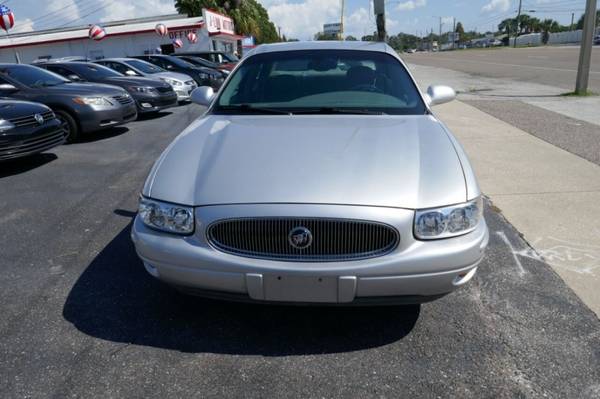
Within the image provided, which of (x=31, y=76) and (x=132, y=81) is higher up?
(x=31, y=76)

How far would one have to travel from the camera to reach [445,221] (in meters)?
2.35

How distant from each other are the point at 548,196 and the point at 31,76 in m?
8.52

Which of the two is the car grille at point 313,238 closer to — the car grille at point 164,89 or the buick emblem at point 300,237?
the buick emblem at point 300,237

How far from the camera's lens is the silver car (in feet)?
7.47

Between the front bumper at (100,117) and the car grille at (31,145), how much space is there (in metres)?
1.19

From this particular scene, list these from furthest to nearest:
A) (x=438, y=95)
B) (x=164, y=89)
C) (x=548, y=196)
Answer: (x=164, y=89), (x=548, y=196), (x=438, y=95)

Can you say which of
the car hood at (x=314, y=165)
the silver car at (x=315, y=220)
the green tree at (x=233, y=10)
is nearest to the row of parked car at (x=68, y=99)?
the car hood at (x=314, y=165)

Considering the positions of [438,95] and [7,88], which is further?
[7,88]

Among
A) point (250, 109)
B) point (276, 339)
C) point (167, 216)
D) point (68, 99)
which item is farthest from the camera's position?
point (68, 99)

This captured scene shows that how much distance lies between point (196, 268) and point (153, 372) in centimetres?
60

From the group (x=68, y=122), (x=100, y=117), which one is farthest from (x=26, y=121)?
(x=100, y=117)

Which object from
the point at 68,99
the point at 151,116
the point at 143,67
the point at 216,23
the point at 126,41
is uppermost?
the point at 216,23

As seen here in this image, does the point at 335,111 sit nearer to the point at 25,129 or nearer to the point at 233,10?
the point at 25,129

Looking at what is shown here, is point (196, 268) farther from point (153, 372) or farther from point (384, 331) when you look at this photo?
point (384, 331)
